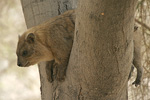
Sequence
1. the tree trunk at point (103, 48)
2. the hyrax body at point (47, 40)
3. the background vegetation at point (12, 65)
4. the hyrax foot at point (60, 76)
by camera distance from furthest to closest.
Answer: the background vegetation at point (12, 65) < the hyrax body at point (47, 40) < the hyrax foot at point (60, 76) < the tree trunk at point (103, 48)

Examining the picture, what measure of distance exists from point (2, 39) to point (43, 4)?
517 centimetres

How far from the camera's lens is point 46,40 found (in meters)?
2.80

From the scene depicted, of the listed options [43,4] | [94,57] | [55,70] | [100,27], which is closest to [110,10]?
[100,27]

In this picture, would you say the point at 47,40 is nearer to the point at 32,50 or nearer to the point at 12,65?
the point at 32,50

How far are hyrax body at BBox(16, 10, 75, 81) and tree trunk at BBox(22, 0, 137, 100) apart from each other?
1.16 feet

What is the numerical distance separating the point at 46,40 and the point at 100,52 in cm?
98

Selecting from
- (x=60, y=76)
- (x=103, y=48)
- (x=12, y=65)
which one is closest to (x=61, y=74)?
(x=60, y=76)

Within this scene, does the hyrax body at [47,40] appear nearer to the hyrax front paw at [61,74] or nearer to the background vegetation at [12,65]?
the hyrax front paw at [61,74]

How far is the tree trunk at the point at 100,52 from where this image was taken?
1746mm

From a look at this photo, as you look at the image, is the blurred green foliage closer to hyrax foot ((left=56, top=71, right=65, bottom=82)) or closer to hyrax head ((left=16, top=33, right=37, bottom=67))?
hyrax head ((left=16, top=33, right=37, bottom=67))

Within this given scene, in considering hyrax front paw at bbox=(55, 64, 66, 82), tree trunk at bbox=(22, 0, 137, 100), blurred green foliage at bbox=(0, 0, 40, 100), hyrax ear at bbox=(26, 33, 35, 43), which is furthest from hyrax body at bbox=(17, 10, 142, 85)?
blurred green foliage at bbox=(0, 0, 40, 100)

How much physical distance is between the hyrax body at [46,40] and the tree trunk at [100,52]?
1.16 feet

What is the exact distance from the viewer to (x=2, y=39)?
7852 mm

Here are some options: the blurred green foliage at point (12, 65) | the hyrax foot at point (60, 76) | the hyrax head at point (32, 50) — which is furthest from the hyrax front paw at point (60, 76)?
the blurred green foliage at point (12, 65)
